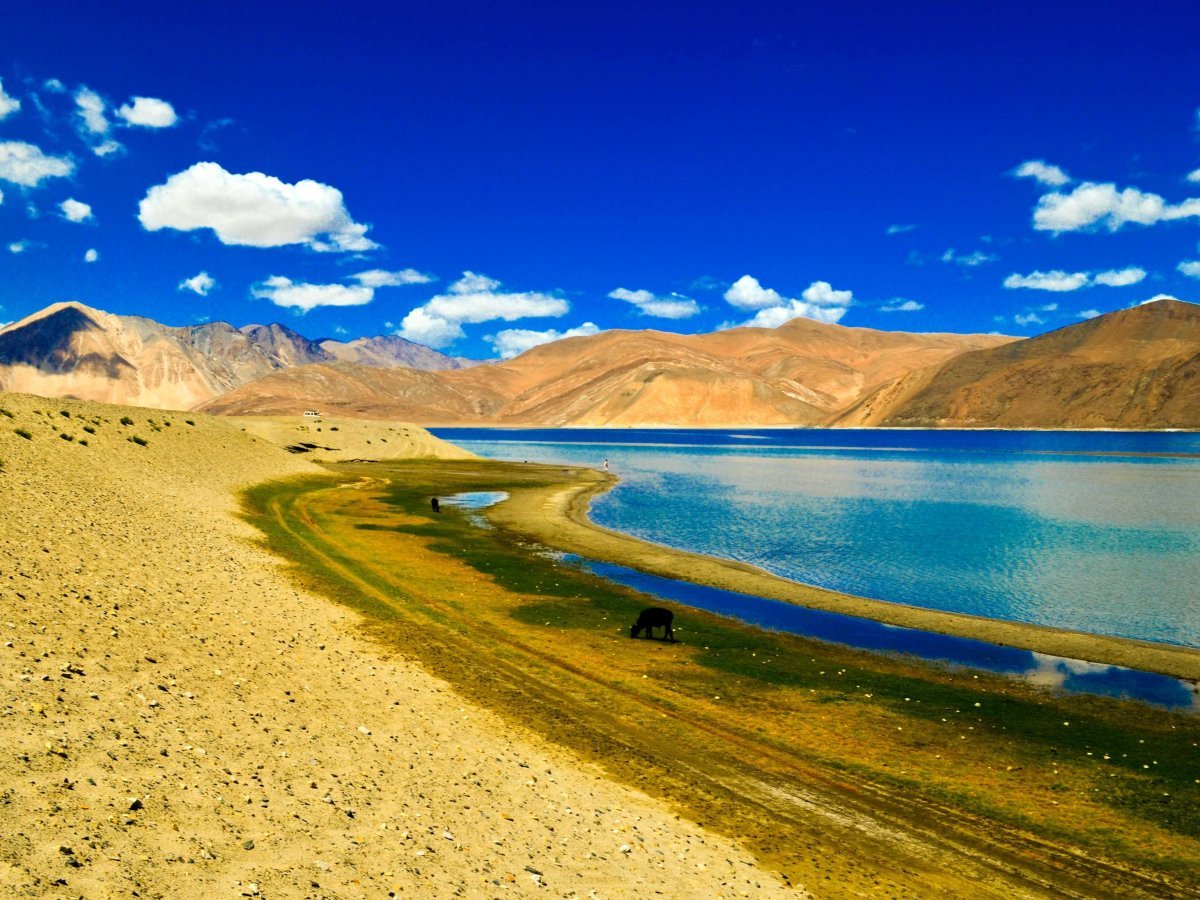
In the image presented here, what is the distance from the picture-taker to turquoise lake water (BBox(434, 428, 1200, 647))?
115 feet

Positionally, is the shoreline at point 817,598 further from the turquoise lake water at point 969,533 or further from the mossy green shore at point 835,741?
the mossy green shore at point 835,741

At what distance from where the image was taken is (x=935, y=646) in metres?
27.5

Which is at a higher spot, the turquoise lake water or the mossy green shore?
the turquoise lake water

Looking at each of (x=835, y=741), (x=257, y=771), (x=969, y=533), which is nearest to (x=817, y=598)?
(x=835, y=741)

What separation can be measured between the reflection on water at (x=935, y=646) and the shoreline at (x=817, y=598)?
2.38ft

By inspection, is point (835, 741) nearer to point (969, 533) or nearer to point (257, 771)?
point (257, 771)

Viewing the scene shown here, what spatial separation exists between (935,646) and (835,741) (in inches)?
474

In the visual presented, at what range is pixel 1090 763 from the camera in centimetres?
1691

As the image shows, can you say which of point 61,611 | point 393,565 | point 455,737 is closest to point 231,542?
point 393,565

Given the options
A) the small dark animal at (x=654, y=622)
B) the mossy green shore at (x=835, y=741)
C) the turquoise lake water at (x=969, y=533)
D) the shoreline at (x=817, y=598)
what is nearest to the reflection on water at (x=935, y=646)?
the shoreline at (x=817, y=598)

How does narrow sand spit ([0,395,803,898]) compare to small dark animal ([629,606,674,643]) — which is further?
small dark animal ([629,606,674,643])

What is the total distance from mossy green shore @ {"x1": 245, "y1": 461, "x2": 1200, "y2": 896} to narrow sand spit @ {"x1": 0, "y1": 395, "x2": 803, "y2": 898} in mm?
1566

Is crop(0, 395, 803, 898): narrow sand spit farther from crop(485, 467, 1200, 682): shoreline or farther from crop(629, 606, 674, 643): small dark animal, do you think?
crop(485, 467, 1200, 682): shoreline

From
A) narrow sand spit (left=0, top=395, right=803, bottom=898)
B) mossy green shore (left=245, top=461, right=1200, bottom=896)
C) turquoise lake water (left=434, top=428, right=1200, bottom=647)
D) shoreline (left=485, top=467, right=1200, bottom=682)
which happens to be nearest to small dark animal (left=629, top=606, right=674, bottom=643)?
mossy green shore (left=245, top=461, right=1200, bottom=896)
